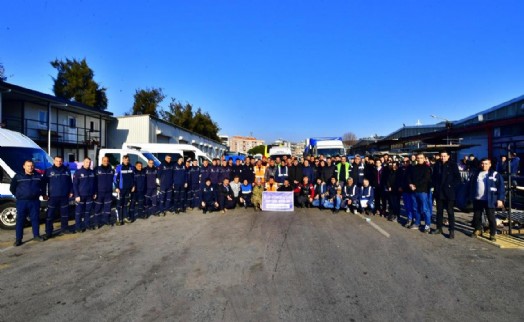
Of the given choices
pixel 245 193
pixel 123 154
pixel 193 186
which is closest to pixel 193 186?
pixel 193 186

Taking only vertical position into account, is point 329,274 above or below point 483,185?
below

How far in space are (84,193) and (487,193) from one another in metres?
9.83

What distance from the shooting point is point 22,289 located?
16.9ft

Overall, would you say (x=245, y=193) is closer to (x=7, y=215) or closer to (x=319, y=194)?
(x=319, y=194)

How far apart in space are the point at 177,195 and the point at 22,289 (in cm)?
688

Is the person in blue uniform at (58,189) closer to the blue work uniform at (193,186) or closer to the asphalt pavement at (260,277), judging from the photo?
the asphalt pavement at (260,277)

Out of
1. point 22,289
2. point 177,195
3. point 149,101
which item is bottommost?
point 22,289

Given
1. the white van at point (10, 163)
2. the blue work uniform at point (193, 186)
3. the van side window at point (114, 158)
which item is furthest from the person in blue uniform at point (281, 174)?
the white van at point (10, 163)

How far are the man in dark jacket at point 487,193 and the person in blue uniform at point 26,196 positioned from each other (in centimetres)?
1024

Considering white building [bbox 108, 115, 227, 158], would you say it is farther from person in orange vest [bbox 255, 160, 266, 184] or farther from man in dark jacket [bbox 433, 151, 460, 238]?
man in dark jacket [bbox 433, 151, 460, 238]

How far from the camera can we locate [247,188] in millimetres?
13047

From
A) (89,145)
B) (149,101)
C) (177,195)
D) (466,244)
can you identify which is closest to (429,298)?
(466,244)

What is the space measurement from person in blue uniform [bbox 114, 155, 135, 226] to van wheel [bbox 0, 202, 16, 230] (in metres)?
2.78

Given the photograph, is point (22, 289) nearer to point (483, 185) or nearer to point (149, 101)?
point (483, 185)
